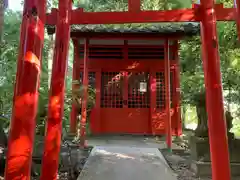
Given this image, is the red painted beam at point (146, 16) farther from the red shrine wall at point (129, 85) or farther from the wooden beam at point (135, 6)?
the red shrine wall at point (129, 85)

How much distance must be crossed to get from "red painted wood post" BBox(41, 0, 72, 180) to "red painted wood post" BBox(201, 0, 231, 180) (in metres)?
2.18

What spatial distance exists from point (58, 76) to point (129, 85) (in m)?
5.35

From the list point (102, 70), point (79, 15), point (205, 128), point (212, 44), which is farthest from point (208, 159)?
point (102, 70)

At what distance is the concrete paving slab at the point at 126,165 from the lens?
4371 mm

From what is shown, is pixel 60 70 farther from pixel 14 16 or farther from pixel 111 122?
pixel 14 16

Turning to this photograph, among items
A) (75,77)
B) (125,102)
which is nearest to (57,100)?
(75,77)

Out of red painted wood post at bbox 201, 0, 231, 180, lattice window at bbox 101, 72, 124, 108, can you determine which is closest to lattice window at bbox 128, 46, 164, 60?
lattice window at bbox 101, 72, 124, 108

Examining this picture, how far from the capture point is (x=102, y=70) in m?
9.08

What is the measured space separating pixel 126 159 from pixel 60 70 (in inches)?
107

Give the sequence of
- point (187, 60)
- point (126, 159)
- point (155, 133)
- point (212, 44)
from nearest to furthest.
→ point (212, 44) → point (126, 159) → point (155, 133) → point (187, 60)

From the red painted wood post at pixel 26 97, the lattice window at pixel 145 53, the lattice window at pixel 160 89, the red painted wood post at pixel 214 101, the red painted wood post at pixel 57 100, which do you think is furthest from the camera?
the lattice window at pixel 145 53

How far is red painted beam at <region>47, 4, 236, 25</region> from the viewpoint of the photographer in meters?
3.87

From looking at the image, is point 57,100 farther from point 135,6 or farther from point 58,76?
point 135,6

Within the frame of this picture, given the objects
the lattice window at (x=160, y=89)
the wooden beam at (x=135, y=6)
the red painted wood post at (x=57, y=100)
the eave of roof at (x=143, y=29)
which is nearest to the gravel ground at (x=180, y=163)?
the red painted wood post at (x=57, y=100)
